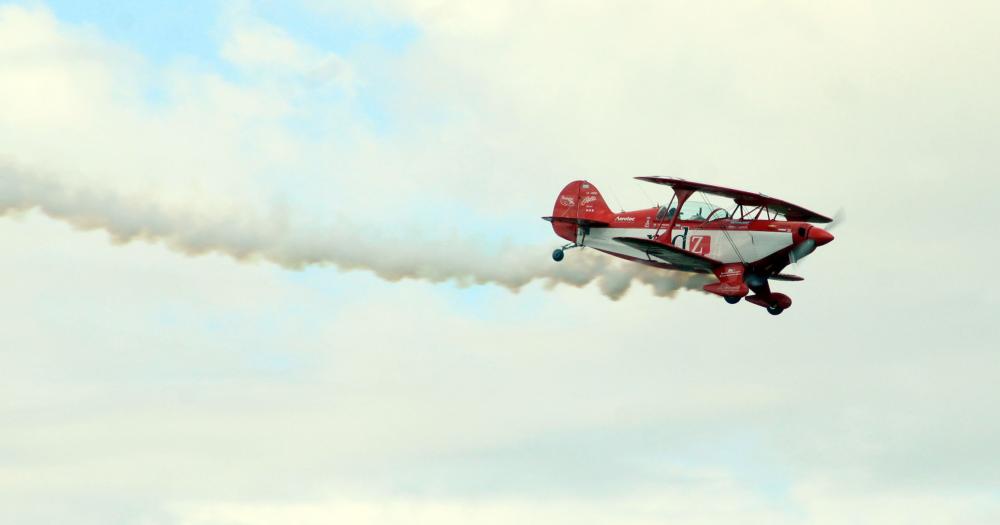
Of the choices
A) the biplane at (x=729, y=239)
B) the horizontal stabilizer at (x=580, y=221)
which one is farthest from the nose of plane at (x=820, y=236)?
the horizontal stabilizer at (x=580, y=221)

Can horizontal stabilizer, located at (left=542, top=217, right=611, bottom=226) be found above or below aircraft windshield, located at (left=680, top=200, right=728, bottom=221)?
above

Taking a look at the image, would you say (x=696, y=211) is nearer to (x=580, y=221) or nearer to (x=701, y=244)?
(x=701, y=244)

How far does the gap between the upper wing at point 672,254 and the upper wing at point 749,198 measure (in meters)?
1.65

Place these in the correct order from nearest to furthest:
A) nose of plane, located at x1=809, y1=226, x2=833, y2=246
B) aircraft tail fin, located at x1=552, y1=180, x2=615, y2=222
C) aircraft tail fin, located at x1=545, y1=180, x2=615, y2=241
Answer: nose of plane, located at x1=809, y1=226, x2=833, y2=246, aircraft tail fin, located at x1=545, y1=180, x2=615, y2=241, aircraft tail fin, located at x1=552, y1=180, x2=615, y2=222

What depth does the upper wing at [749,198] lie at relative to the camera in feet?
206

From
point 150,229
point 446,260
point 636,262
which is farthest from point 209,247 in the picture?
point 636,262

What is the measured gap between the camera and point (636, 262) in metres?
66.4

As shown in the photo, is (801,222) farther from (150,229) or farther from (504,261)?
(150,229)

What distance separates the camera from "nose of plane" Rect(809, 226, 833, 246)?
62.1 meters

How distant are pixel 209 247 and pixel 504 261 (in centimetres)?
841

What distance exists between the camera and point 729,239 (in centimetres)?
6344

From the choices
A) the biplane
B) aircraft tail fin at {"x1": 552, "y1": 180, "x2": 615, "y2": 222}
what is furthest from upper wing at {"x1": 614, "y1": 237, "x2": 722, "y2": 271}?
aircraft tail fin at {"x1": 552, "y1": 180, "x2": 615, "y2": 222}

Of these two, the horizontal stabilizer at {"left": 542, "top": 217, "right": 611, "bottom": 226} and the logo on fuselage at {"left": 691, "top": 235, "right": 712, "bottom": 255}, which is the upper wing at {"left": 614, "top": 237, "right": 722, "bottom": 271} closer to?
the logo on fuselage at {"left": 691, "top": 235, "right": 712, "bottom": 255}

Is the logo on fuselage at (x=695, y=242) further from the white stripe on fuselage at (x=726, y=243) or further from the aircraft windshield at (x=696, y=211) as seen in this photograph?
the aircraft windshield at (x=696, y=211)
